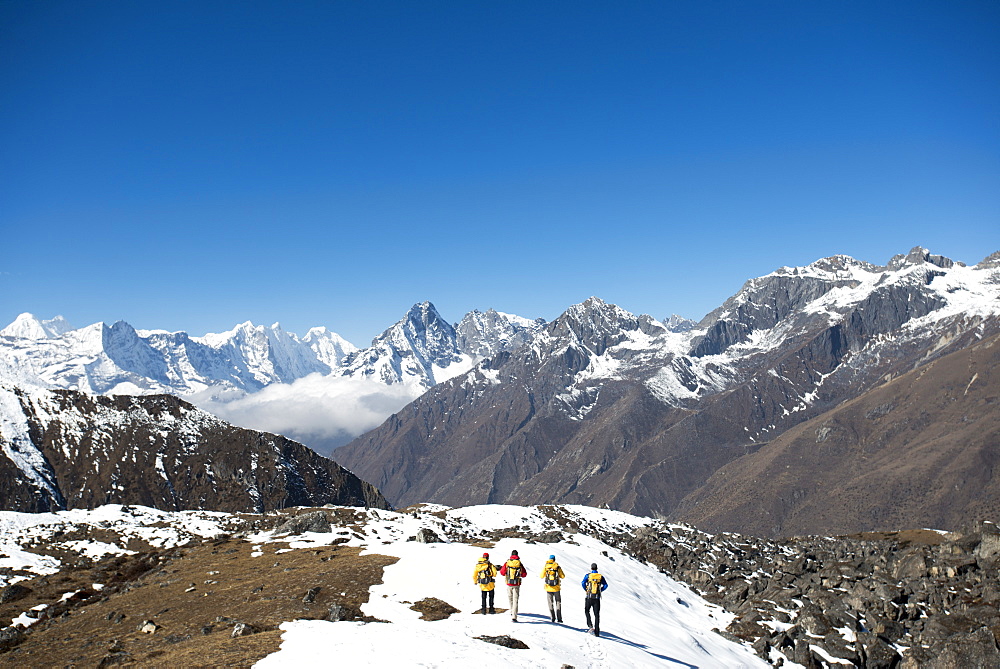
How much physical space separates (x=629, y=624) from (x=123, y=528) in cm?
7134

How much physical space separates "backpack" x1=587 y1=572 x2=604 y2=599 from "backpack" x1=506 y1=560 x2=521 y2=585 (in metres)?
4.17

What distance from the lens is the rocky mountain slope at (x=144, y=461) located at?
495 feet

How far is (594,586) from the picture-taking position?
32656 mm

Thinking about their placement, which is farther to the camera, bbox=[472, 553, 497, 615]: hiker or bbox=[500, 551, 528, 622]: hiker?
bbox=[472, 553, 497, 615]: hiker

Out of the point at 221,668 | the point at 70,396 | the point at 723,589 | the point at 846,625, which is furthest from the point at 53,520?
the point at 70,396

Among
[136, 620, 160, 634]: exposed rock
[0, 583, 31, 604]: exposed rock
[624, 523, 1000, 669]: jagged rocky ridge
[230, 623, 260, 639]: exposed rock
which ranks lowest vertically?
[624, 523, 1000, 669]: jagged rocky ridge

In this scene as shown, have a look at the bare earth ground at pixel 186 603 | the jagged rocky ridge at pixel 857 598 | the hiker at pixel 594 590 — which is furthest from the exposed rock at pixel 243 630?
the jagged rocky ridge at pixel 857 598

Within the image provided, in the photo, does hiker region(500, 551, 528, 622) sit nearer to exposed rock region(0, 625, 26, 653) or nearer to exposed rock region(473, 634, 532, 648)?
exposed rock region(473, 634, 532, 648)

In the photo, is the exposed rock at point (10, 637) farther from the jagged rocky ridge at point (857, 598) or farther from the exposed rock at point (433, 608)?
the jagged rocky ridge at point (857, 598)

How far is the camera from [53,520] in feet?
262

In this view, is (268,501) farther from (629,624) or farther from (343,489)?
(629,624)

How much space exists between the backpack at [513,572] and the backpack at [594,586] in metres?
4.17

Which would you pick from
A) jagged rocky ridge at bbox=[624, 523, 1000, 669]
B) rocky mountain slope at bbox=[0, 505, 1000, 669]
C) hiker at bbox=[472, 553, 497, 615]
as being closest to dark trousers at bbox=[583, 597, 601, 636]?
rocky mountain slope at bbox=[0, 505, 1000, 669]

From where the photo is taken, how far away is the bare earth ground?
27094 millimetres
